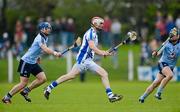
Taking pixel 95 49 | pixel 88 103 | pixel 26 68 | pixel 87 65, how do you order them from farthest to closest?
pixel 88 103
pixel 26 68
pixel 87 65
pixel 95 49

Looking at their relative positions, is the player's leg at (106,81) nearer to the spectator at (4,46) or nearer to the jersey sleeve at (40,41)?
the jersey sleeve at (40,41)

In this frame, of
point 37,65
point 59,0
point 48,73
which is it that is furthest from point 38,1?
point 37,65

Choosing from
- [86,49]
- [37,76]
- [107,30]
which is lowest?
[107,30]

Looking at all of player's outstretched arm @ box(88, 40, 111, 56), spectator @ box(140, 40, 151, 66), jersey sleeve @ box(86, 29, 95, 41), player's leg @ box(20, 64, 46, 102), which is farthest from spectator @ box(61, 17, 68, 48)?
player's outstretched arm @ box(88, 40, 111, 56)

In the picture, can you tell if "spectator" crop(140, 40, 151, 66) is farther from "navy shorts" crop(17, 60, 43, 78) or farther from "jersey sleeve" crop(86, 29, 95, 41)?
"jersey sleeve" crop(86, 29, 95, 41)

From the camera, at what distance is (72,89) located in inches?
1109

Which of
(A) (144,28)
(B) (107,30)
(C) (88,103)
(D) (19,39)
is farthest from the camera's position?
(A) (144,28)

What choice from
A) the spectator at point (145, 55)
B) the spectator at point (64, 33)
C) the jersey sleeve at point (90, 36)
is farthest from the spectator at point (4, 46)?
the jersey sleeve at point (90, 36)

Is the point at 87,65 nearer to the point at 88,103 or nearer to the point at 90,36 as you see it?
the point at 90,36

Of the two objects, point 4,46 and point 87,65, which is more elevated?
point 87,65

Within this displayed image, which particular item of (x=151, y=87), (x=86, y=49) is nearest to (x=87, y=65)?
(x=86, y=49)

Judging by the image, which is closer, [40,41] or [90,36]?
[90,36]

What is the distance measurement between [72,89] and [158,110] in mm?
9891

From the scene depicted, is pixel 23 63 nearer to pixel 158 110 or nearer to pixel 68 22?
pixel 158 110
